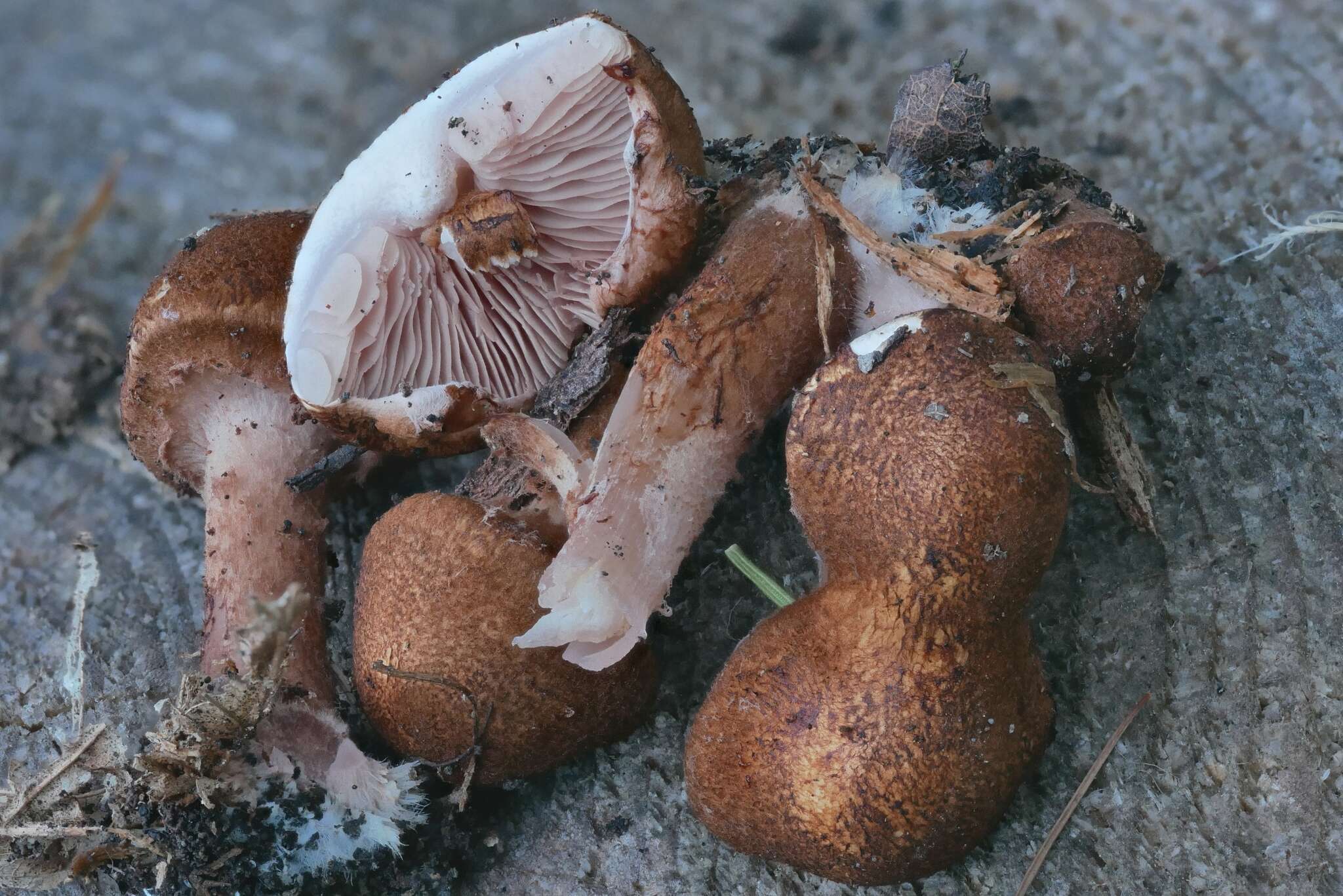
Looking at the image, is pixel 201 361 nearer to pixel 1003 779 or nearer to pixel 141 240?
pixel 1003 779

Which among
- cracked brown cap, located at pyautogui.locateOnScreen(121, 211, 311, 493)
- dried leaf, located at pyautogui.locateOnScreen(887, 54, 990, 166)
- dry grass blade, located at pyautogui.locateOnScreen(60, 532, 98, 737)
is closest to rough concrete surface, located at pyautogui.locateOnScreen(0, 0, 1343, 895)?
dry grass blade, located at pyautogui.locateOnScreen(60, 532, 98, 737)

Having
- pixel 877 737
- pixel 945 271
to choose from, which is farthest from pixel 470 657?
pixel 945 271

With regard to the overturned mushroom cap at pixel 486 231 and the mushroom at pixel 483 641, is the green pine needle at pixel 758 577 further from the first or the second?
the overturned mushroom cap at pixel 486 231

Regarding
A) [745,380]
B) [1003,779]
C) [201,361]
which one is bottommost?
[1003,779]

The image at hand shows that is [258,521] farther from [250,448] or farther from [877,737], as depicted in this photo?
[877,737]

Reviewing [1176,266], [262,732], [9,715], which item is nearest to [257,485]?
[262,732]

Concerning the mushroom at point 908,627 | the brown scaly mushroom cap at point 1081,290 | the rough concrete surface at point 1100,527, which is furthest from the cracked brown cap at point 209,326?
the brown scaly mushroom cap at point 1081,290
